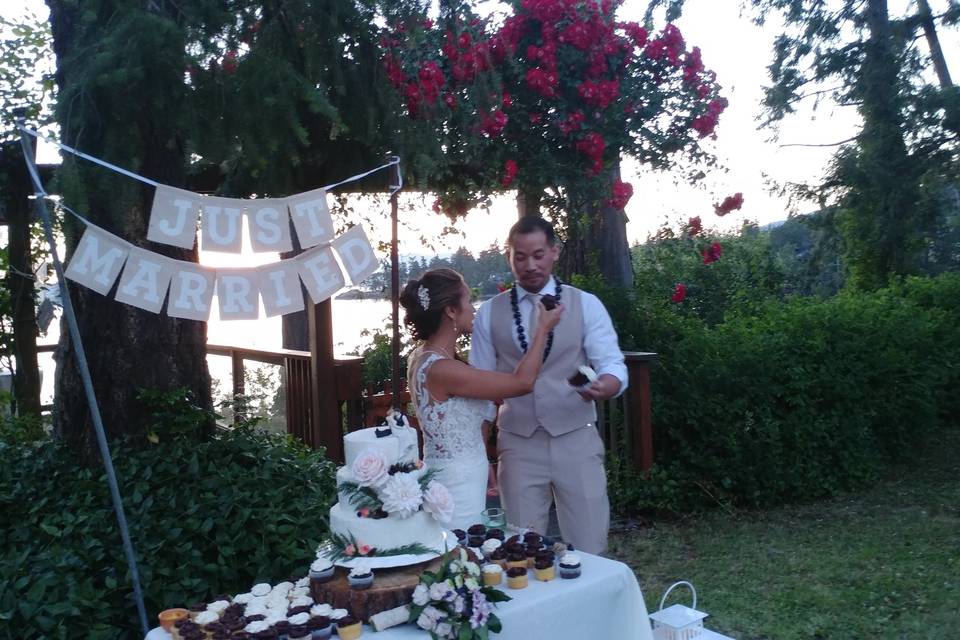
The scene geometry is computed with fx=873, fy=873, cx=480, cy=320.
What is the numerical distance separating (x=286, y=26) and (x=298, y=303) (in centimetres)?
117

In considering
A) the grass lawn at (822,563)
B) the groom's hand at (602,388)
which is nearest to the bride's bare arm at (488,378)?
the groom's hand at (602,388)

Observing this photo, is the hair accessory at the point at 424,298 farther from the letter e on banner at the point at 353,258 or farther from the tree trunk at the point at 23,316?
the tree trunk at the point at 23,316

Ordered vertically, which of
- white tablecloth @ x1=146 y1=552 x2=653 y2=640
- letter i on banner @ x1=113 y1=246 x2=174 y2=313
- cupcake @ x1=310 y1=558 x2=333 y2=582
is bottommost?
white tablecloth @ x1=146 y1=552 x2=653 y2=640

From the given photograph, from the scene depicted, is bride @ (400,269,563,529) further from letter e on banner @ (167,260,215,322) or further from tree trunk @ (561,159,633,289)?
tree trunk @ (561,159,633,289)

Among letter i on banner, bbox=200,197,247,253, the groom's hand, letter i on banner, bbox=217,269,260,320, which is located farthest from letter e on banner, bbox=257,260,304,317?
the groom's hand

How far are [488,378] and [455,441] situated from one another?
270 mm

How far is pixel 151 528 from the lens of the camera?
12.0 ft

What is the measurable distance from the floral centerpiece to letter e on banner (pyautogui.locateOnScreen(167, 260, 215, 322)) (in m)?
1.29

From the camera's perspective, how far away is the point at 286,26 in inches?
134

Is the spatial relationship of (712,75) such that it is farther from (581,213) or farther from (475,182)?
(475,182)

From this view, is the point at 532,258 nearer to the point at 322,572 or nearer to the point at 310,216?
the point at 310,216

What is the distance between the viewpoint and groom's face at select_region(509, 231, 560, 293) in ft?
10.8

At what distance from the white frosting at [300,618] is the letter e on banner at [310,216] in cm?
135

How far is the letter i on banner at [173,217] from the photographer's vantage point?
9.20 ft
